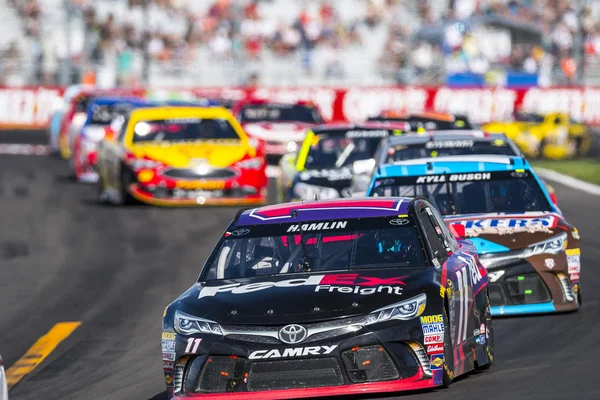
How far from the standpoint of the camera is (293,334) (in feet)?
23.4

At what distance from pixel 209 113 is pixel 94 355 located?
12.0 m

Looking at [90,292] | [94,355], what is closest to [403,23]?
[90,292]

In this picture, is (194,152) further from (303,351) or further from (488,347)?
(303,351)

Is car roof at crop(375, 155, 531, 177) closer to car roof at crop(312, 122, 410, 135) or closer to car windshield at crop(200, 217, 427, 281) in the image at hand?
car windshield at crop(200, 217, 427, 281)

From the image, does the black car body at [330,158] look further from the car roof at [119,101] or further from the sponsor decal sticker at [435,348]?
the sponsor decal sticker at [435,348]

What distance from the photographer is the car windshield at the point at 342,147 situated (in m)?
17.9

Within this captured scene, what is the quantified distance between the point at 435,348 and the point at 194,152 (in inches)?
539

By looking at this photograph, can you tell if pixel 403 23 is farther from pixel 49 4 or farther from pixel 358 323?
pixel 358 323

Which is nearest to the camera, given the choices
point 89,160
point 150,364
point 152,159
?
point 150,364

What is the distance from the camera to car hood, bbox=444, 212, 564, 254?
34.3 feet

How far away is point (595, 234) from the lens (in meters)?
16.8

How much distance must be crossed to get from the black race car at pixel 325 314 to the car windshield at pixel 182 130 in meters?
13.1

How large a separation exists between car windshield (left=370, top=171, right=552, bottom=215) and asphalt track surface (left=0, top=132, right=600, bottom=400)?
3.23 feet

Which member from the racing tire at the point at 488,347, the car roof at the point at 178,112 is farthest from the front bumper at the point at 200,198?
the racing tire at the point at 488,347
